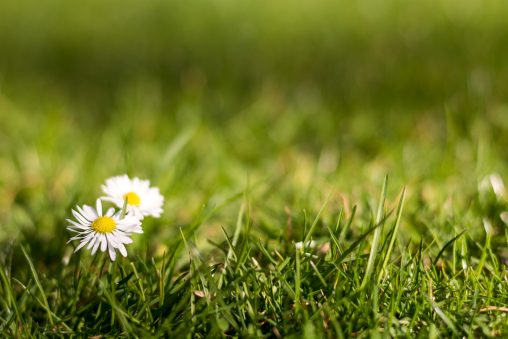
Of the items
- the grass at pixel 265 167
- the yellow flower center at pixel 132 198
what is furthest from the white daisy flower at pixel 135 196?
the grass at pixel 265 167

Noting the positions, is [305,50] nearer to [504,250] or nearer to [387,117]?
[387,117]

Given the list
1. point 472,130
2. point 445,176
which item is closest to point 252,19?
point 472,130

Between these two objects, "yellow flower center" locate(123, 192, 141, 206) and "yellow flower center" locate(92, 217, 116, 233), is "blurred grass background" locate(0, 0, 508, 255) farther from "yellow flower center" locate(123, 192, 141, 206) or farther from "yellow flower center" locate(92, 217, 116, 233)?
"yellow flower center" locate(92, 217, 116, 233)

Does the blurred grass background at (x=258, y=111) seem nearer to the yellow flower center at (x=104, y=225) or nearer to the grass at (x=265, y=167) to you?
the grass at (x=265, y=167)

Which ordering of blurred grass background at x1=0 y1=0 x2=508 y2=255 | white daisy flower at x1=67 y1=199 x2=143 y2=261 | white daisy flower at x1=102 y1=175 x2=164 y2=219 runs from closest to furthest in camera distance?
white daisy flower at x1=67 y1=199 x2=143 y2=261 < white daisy flower at x1=102 y1=175 x2=164 y2=219 < blurred grass background at x1=0 y1=0 x2=508 y2=255

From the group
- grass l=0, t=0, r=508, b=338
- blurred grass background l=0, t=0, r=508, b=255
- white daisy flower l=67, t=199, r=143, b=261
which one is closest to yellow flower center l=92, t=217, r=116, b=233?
white daisy flower l=67, t=199, r=143, b=261

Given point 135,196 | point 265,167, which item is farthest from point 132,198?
point 265,167

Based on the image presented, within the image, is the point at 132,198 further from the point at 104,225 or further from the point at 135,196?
the point at 104,225
